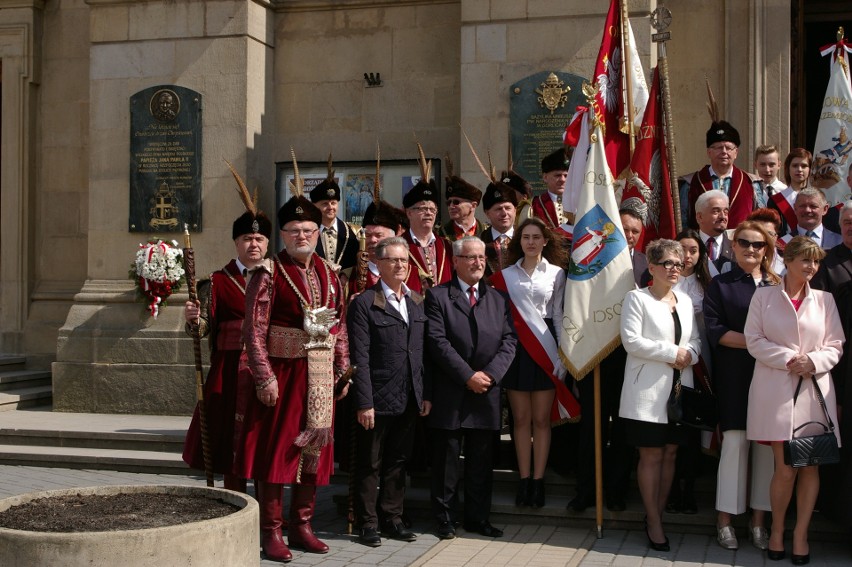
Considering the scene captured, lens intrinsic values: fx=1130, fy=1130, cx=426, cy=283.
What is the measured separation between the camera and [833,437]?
6508mm

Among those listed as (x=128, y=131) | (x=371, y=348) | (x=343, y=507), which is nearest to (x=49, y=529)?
(x=371, y=348)

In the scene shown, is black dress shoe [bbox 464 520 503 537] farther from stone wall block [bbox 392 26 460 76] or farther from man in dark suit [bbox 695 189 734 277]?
stone wall block [bbox 392 26 460 76]

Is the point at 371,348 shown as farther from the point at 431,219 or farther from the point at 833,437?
the point at 833,437

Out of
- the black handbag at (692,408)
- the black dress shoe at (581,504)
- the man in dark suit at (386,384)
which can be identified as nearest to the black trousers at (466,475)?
the man in dark suit at (386,384)

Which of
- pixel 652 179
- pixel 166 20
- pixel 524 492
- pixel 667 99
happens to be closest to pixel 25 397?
pixel 166 20

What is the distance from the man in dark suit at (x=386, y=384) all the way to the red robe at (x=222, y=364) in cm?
87

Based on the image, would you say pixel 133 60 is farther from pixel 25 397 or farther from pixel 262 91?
pixel 25 397

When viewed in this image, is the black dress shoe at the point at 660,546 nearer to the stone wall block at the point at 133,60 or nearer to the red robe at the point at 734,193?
the red robe at the point at 734,193

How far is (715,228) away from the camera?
299 inches

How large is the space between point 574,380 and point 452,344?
980 mm

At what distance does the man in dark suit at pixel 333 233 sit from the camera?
8.92 metres

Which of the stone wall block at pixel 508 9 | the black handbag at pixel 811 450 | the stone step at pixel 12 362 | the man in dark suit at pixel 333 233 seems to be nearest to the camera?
the black handbag at pixel 811 450

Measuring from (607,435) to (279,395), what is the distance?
2269 mm

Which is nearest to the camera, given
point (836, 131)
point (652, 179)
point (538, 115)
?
point (652, 179)
